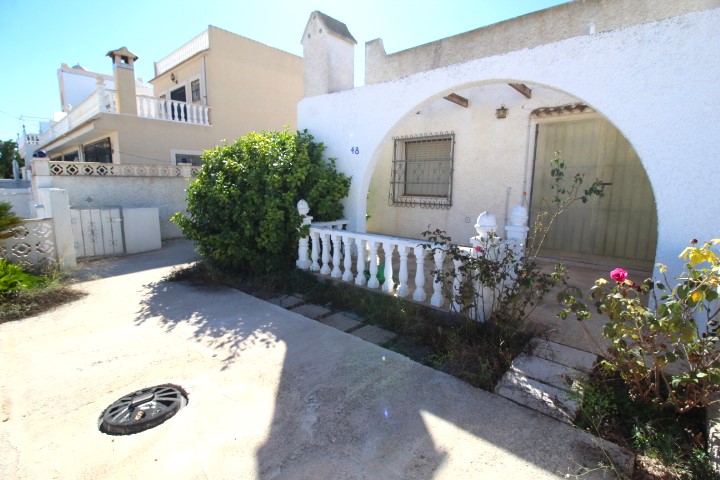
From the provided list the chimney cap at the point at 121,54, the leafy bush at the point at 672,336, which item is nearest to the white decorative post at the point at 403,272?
the leafy bush at the point at 672,336

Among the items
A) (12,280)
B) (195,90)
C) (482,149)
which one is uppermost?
(195,90)

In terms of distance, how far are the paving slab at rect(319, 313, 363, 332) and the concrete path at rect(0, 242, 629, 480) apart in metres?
0.16

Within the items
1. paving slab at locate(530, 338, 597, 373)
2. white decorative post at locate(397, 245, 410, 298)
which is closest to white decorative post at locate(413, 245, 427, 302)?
white decorative post at locate(397, 245, 410, 298)

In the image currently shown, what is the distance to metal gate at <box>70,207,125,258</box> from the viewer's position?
743 cm

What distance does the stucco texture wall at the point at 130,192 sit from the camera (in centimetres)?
874

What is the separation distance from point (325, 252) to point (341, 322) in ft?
4.72

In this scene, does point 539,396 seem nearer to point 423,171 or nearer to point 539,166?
point 539,166

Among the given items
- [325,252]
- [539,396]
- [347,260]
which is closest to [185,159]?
[325,252]

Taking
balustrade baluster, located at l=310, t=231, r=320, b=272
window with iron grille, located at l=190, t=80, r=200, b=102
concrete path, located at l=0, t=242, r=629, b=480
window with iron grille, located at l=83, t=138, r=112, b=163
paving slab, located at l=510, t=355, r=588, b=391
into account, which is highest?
window with iron grille, located at l=190, t=80, r=200, b=102

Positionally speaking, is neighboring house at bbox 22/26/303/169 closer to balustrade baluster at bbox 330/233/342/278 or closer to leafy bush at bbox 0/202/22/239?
leafy bush at bbox 0/202/22/239

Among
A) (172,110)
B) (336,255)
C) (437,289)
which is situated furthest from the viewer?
(172,110)

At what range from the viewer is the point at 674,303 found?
6.97 feet

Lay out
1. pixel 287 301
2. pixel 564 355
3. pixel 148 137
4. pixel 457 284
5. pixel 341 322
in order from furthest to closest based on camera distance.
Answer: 1. pixel 148 137
2. pixel 287 301
3. pixel 341 322
4. pixel 457 284
5. pixel 564 355

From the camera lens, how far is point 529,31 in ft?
20.3
